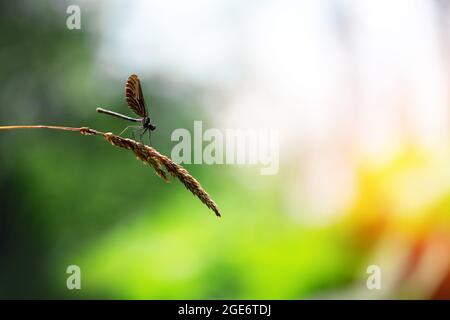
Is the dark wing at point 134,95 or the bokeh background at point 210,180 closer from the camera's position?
the dark wing at point 134,95

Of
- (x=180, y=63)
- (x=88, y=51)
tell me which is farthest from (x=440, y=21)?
(x=88, y=51)

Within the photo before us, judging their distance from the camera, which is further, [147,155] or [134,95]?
[134,95]

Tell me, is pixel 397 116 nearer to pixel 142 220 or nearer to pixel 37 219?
pixel 142 220

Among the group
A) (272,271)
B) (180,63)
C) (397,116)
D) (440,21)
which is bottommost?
(272,271)

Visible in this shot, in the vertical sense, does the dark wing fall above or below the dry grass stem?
above

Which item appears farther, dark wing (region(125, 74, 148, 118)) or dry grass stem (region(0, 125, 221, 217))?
dark wing (region(125, 74, 148, 118))

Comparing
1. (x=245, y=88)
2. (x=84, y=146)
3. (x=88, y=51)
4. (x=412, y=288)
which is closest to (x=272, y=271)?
(x=412, y=288)

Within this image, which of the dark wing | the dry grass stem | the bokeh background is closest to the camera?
the dry grass stem
